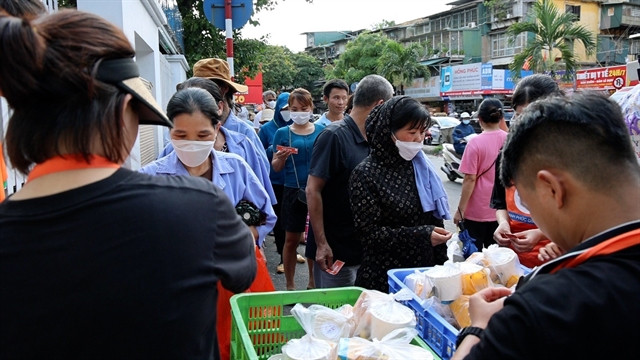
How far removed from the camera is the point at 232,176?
256 centimetres

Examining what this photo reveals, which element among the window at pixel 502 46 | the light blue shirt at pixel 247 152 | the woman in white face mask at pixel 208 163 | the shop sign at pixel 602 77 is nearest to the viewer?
the woman in white face mask at pixel 208 163

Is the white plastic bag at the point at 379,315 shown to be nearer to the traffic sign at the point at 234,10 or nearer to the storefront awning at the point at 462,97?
the traffic sign at the point at 234,10

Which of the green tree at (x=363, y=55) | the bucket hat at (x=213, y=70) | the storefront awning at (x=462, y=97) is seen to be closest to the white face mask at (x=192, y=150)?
the bucket hat at (x=213, y=70)

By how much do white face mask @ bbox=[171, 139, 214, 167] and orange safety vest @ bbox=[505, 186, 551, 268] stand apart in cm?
164

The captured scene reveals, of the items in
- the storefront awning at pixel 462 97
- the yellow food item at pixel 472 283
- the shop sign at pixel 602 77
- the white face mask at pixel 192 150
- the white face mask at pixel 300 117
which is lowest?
the yellow food item at pixel 472 283

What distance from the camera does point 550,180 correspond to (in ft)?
3.78

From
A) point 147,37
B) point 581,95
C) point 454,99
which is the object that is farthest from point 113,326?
point 454,99

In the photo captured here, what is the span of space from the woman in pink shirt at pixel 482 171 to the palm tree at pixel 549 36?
51.8ft

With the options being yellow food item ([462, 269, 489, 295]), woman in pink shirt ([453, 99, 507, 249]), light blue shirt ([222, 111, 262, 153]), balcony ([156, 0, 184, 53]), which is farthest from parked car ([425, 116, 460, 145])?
yellow food item ([462, 269, 489, 295])

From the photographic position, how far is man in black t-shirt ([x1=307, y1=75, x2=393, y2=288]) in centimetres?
313

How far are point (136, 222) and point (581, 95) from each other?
1050mm

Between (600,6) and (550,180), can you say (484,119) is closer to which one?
(550,180)

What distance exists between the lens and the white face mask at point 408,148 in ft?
8.52

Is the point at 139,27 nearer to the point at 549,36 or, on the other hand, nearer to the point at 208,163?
the point at 208,163
